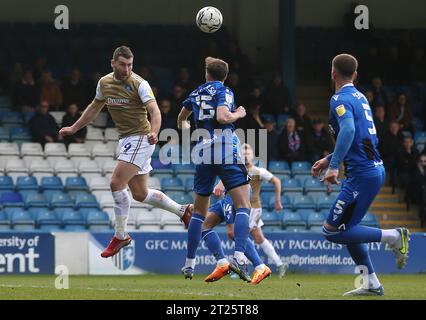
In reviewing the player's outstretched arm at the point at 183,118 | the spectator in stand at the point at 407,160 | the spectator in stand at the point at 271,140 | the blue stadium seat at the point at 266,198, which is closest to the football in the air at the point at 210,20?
the player's outstretched arm at the point at 183,118

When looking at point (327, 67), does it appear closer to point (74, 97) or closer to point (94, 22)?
point (94, 22)

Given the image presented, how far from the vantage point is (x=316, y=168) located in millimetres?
11156

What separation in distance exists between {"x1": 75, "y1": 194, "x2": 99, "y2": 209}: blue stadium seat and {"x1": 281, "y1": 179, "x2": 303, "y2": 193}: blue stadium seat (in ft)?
13.2

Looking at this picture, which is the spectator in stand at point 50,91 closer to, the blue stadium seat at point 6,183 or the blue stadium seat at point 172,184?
the blue stadium seat at point 6,183

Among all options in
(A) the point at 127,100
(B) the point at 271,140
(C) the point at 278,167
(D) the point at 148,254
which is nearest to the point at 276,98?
(B) the point at 271,140

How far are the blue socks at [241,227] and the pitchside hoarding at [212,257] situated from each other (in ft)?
25.2

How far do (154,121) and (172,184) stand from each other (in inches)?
415

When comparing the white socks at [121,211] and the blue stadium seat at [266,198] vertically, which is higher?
the white socks at [121,211]

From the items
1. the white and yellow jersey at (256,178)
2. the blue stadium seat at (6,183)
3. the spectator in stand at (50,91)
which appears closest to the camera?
the white and yellow jersey at (256,178)

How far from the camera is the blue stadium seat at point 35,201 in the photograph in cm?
2177

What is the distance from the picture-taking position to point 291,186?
23.6m

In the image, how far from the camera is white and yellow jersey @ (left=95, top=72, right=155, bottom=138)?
1288 cm

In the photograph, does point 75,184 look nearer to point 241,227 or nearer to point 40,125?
point 40,125

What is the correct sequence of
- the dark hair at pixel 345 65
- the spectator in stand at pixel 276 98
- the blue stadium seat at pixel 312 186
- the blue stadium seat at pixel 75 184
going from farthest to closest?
the spectator in stand at pixel 276 98 → the blue stadium seat at pixel 312 186 → the blue stadium seat at pixel 75 184 → the dark hair at pixel 345 65
